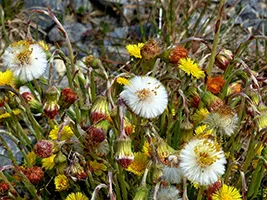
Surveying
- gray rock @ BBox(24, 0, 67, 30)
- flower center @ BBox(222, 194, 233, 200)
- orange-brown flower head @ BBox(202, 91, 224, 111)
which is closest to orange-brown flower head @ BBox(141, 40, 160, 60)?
orange-brown flower head @ BBox(202, 91, 224, 111)

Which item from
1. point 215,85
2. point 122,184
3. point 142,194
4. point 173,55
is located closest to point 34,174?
point 122,184

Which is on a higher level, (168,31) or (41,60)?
(41,60)

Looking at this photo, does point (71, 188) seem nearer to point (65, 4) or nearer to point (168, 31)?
point (168, 31)

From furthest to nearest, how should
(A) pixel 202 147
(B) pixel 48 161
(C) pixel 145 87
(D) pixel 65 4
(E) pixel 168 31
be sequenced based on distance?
(D) pixel 65 4 < (E) pixel 168 31 < (B) pixel 48 161 < (C) pixel 145 87 < (A) pixel 202 147

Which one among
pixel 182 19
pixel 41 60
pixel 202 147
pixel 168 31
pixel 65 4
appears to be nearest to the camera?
pixel 202 147

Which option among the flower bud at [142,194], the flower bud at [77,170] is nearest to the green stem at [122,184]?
the flower bud at [77,170]

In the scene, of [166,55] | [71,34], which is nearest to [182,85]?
[166,55]

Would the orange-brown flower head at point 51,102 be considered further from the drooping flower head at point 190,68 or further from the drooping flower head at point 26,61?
the drooping flower head at point 190,68

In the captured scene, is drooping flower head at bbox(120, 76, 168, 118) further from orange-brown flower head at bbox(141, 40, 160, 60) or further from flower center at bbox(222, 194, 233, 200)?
flower center at bbox(222, 194, 233, 200)

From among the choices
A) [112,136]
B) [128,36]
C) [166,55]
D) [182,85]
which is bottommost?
[128,36]
